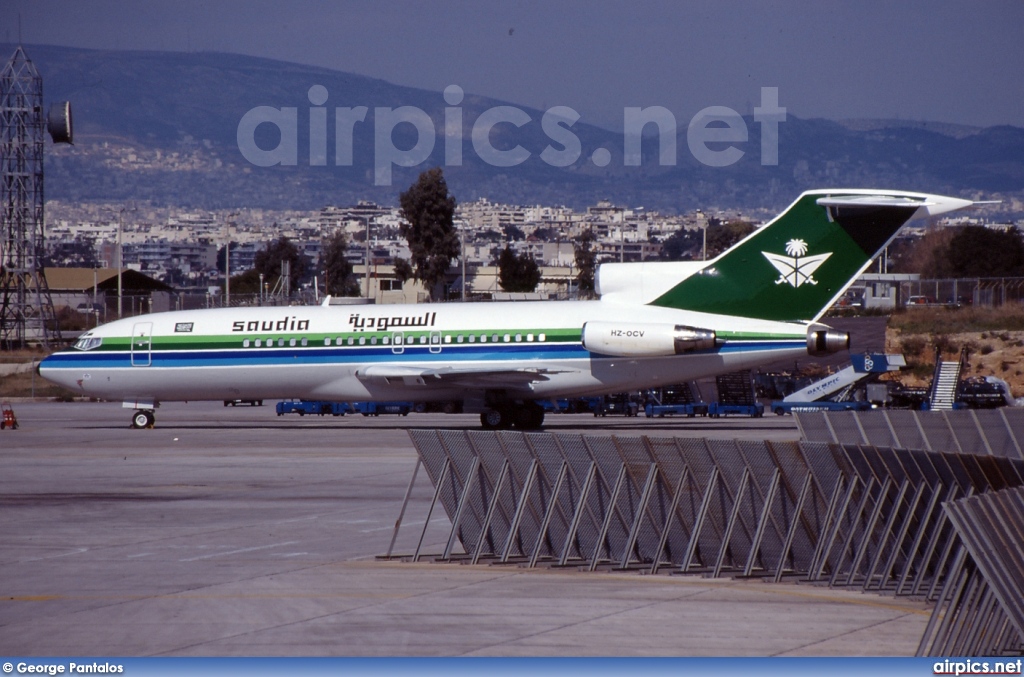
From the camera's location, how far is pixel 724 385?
48719mm

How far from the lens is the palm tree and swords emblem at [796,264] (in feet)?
115

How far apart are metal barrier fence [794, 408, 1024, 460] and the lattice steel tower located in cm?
6168

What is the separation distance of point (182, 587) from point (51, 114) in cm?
5660

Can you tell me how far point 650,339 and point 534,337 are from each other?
3444 millimetres

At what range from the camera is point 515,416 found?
123ft

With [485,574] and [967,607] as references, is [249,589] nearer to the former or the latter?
[485,574]

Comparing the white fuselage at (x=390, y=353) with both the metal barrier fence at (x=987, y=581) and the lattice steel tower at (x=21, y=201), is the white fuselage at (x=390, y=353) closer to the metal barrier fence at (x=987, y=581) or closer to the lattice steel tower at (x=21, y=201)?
the metal barrier fence at (x=987, y=581)

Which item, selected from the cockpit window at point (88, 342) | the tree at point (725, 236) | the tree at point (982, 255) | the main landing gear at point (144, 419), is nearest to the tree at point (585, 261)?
the tree at point (725, 236)

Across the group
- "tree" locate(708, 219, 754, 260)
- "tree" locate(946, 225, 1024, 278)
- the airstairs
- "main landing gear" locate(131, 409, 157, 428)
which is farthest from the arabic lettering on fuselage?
"tree" locate(708, 219, 754, 260)

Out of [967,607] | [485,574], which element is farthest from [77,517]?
[967,607]

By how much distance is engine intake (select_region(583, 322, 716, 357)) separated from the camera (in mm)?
34812

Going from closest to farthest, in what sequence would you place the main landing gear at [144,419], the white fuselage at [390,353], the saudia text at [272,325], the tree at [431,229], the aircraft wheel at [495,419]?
the white fuselage at [390,353], the aircraft wheel at [495,419], the saudia text at [272,325], the main landing gear at [144,419], the tree at [431,229]

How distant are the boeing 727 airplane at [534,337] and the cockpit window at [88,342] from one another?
2.4 inches

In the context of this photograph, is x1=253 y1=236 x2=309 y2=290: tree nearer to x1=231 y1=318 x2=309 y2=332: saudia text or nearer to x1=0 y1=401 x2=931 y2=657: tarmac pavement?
x1=231 y1=318 x2=309 y2=332: saudia text
